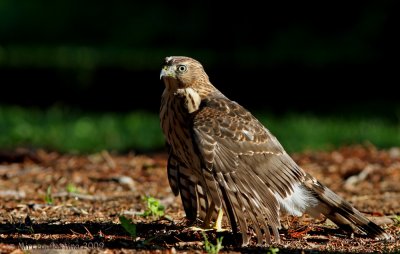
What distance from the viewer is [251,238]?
15.9 ft

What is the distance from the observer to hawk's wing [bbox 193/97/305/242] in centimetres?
471

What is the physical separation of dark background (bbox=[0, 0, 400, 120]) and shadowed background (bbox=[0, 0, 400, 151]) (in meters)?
0.03

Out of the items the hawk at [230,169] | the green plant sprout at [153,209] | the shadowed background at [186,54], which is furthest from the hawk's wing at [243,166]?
the shadowed background at [186,54]

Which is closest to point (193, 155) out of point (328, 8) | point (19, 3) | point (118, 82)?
point (118, 82)

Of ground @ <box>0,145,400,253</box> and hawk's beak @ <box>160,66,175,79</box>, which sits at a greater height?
hawk's beak @ <box>160,66,175,79</box>

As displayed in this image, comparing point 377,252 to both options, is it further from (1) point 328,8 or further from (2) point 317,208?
(1) point 328,8

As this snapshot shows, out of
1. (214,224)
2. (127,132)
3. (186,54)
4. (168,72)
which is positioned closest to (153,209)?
(214,224)

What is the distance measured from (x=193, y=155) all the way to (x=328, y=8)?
1799 centimetres

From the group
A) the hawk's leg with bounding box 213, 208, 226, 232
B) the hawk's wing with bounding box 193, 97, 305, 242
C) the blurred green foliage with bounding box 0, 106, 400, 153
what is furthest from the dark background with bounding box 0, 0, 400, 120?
the hawk's leg with bounding box 213, 208, 226, 232

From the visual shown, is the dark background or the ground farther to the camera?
the dark background

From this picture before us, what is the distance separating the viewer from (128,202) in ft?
20.5

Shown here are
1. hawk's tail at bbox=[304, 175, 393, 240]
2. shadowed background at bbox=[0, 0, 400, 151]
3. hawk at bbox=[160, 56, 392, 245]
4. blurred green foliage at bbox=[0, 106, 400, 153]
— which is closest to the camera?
hawk at bbox=[160, 56, 392, 245]

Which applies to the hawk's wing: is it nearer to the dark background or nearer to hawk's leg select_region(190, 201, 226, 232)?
hawk's leg select_region(190, 201, 226, 232)

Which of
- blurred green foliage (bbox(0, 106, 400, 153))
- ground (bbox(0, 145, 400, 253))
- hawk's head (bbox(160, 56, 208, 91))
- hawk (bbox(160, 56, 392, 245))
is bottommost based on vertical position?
ground (bbox(0, 145, 400, 253))
